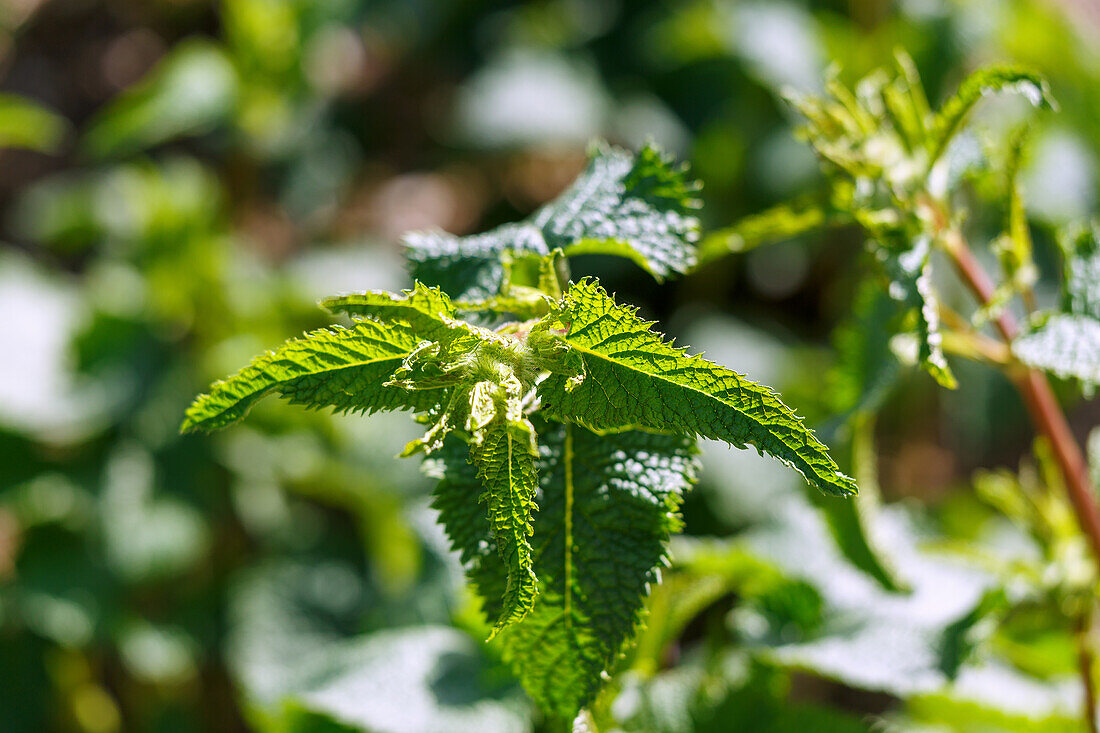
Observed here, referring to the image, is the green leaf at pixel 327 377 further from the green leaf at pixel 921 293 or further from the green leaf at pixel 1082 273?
the green leaf at pixel 1082 273

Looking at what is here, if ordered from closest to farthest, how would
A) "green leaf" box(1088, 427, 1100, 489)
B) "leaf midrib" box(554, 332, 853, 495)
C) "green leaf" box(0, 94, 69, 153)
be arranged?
1. "leaf midrib" box(554, 332, 853, 495)
2. "green leaf" box(1088, 427, 1100, 489)
3. "green leaf" box(0, 94, 69, 153)

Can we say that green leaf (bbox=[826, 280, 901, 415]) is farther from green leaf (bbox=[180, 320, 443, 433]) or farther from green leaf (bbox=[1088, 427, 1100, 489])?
green leaf (bbox=[180, 320, 443, 433])

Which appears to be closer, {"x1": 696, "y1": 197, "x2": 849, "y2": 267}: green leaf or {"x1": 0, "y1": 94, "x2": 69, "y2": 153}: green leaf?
{"x1": 696, "y1": 197, "x2": 849, "y2": 267}: green leaf

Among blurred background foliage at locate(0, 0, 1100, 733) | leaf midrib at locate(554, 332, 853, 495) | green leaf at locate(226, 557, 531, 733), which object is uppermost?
blurred background foliage at locate(0, 0, 1100, 733)

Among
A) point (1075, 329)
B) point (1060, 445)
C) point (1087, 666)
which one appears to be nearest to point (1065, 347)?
point (1075, 329)

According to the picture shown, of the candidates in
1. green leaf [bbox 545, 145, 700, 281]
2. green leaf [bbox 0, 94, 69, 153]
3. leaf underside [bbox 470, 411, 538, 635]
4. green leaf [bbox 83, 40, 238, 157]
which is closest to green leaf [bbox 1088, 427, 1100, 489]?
green leaf [bbox 545, 145, 700, 281]

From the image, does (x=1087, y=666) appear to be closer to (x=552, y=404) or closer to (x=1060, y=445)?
(x=1060, y=445)

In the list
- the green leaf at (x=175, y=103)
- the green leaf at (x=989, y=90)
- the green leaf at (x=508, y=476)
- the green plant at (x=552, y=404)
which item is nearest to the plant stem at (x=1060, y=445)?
the green leaf at (x=989, y=90)
